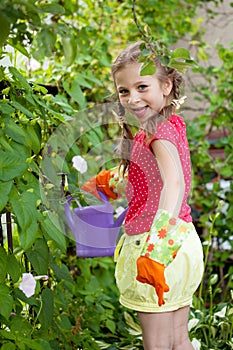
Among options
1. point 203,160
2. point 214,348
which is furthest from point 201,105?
point 214,348

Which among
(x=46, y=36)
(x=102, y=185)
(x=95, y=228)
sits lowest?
(x=95, y=228)

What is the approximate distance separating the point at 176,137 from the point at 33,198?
16.9 inches

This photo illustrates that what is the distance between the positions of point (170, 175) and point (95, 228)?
0.40m

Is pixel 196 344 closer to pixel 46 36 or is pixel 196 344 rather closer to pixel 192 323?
pixel 192 323

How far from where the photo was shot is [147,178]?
6.31ft

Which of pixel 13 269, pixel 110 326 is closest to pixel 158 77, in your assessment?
pixel 13 269

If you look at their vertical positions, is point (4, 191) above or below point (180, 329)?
above

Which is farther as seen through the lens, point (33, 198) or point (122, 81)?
point (122, 81)

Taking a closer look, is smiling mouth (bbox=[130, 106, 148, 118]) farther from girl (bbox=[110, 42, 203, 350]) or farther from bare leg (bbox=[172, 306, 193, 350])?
bare leg (bbox=[172, 306, 193, 350])

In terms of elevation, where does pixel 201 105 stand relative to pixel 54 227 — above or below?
above

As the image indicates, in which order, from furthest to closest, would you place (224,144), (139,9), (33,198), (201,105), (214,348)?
(201,105) < (139,9) < (224,144) < (214,348) < (33,198)

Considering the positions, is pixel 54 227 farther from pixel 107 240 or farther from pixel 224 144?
pixel 224 144

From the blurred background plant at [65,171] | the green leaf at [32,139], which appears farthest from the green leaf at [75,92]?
the green leaf at [32,139]

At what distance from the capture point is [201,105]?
4543 millimetres
